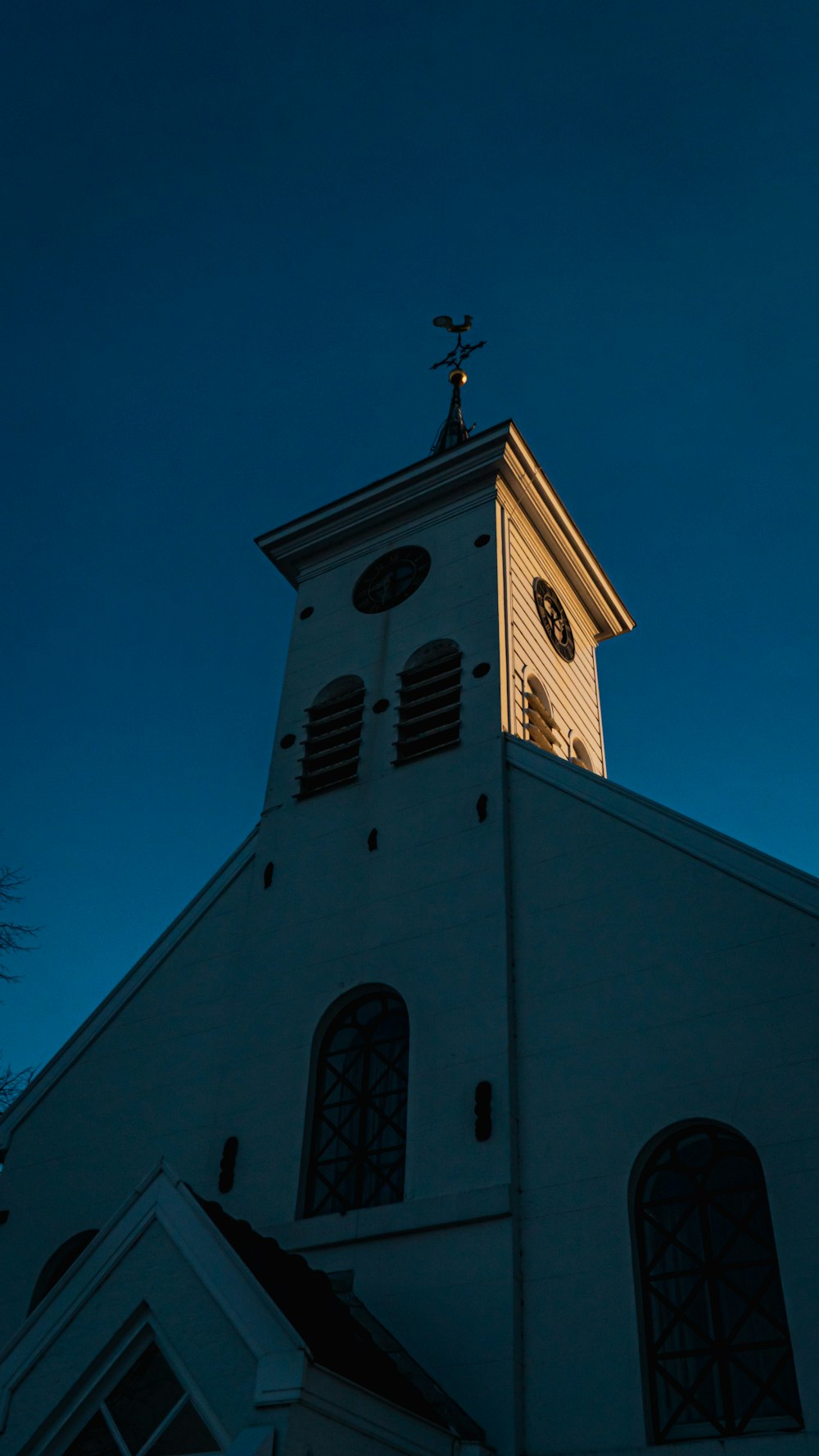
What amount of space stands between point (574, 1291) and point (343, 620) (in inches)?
426

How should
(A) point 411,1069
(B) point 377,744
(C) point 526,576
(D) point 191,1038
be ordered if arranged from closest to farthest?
(A) point 411,1069, (D) point 191,1038, (B) point 377,744, (C) point 526,576

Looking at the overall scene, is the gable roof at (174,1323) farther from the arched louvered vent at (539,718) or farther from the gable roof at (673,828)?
the arched louvered vent at (539,718)

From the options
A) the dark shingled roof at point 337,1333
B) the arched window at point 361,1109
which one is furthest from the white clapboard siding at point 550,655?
the dark shingled roof at point 337,1333

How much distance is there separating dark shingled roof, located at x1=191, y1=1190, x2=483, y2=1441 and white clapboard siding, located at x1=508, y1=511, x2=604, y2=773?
739cm

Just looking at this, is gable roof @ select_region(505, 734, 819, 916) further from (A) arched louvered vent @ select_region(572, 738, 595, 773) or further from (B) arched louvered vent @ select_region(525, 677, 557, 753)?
(A) arched louvered vent @ select_region(572, 738, 595, 773)

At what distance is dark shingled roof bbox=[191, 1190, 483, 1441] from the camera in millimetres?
9523

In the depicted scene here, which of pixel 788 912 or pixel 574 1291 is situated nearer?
pixel 574 1291

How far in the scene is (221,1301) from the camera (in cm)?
918

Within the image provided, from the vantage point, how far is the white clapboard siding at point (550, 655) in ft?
57.5

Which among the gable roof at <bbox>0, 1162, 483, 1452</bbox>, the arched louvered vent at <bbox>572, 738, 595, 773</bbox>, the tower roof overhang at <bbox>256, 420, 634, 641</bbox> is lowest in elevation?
the gable roof at <bbox>0, 1162, 483, 1452</bbox>

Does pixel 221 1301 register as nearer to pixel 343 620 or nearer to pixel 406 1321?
pixel 406 1321

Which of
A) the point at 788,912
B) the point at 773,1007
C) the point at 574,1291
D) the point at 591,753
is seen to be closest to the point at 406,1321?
the point at 574,1291

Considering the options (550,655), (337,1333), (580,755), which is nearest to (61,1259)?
(337,1333)

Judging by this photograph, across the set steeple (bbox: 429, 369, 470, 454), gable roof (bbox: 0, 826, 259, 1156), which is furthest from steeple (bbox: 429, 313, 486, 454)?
gable roof (bbox: 0, 826, 259, 1156)
